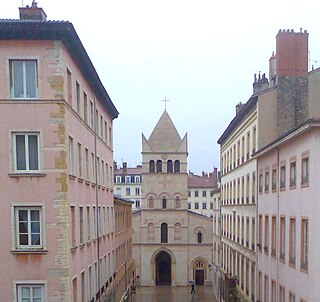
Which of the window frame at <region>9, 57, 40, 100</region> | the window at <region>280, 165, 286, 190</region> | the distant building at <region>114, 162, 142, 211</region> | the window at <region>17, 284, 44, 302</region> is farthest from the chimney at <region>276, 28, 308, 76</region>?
the distant building at <region>114, 162, 142, 211</region>

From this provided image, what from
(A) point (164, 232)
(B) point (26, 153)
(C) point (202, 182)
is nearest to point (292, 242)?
(B) point (26, 153)

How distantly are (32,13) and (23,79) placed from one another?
11.7 feet

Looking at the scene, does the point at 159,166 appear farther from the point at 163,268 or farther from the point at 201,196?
the point at 201,196

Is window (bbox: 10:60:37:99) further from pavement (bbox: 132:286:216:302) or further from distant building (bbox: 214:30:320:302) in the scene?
pavement (bbox: 132:286:216:302)

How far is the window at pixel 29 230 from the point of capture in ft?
62.1

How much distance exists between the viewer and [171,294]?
61344 mm

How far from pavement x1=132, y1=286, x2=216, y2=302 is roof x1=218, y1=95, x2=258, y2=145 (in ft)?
68.6

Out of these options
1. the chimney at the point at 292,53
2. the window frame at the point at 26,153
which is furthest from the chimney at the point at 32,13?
the chimney at the point at 292,53

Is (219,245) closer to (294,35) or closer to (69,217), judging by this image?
(294,35)

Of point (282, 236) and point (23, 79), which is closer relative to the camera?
point (23, 79)

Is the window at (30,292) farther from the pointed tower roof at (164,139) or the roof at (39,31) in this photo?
the pointed tower roof at (164,139)

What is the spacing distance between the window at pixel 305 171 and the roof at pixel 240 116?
10576mm

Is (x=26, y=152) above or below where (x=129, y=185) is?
above

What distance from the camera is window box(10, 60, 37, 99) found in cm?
1892
